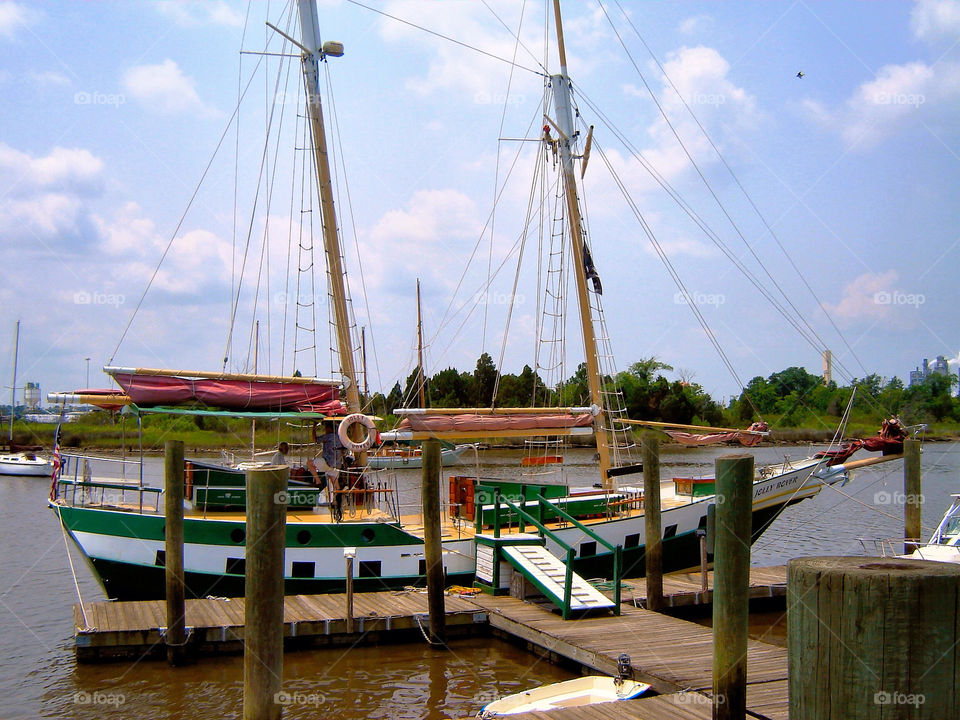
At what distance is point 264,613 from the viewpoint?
31.0 feet

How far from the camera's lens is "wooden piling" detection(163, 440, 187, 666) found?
1495 centimetres

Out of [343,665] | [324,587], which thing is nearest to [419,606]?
[343,665]

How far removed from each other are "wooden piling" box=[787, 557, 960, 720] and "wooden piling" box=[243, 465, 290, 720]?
792 cm

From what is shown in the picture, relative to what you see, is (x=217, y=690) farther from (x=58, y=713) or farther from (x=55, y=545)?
(x=55, y=545)

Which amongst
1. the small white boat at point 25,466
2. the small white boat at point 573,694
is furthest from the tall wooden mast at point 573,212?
the small white boat at point 25,466

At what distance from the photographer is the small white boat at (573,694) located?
38.7ft

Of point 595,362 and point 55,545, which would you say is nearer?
point 595,362

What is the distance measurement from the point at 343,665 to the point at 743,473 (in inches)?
358

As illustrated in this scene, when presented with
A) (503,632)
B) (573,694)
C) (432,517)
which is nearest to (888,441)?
(503,632)

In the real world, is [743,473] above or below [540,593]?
above

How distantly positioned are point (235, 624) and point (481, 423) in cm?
859

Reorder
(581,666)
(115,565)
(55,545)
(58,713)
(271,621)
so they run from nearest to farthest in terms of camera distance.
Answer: (271,621), (58,713), (581,666), (115,565), (55,545)

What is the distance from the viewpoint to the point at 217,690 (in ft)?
46.9

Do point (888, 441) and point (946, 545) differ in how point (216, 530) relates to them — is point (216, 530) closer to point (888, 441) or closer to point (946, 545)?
point (946, 545)
